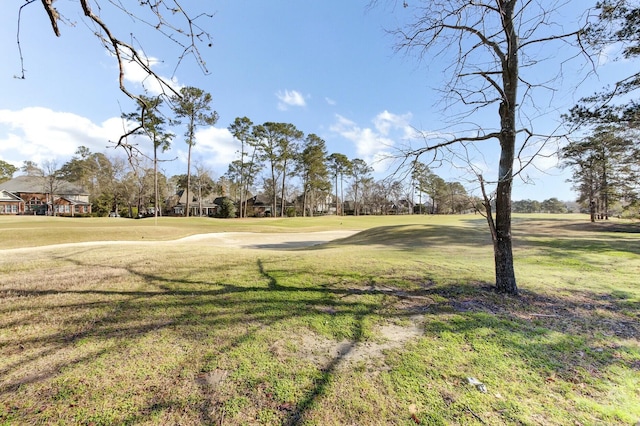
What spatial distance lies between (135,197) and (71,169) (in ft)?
42.4

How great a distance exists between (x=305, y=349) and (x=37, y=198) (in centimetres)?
6452

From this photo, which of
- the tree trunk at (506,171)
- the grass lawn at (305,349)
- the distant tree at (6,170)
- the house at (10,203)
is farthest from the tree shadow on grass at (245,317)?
the distant tree at (6,170)

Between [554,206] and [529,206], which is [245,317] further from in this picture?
[529,206]

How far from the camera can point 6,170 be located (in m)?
57.8

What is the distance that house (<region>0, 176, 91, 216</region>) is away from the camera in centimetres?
4291

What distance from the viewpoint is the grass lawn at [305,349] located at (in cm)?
194

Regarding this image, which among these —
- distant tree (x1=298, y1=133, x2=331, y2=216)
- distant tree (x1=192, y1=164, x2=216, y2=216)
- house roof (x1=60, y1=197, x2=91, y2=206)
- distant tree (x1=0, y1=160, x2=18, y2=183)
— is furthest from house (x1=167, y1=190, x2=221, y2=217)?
distant tree (x1=0, y1=160, x2=18, y2=183)

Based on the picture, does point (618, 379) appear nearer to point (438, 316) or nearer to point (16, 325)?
point (438, 316)

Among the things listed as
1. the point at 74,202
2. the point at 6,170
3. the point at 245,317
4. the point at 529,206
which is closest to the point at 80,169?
the point at 74,202

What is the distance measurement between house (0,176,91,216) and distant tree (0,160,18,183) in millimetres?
15519

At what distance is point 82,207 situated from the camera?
48219 millimetres

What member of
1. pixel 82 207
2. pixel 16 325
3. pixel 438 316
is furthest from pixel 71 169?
pixel 438 316

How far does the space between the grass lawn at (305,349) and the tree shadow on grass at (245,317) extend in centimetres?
2

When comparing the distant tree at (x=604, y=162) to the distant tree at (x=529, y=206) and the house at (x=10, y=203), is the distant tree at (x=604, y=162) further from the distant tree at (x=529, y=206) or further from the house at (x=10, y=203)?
the house at (x=10, y=203)
